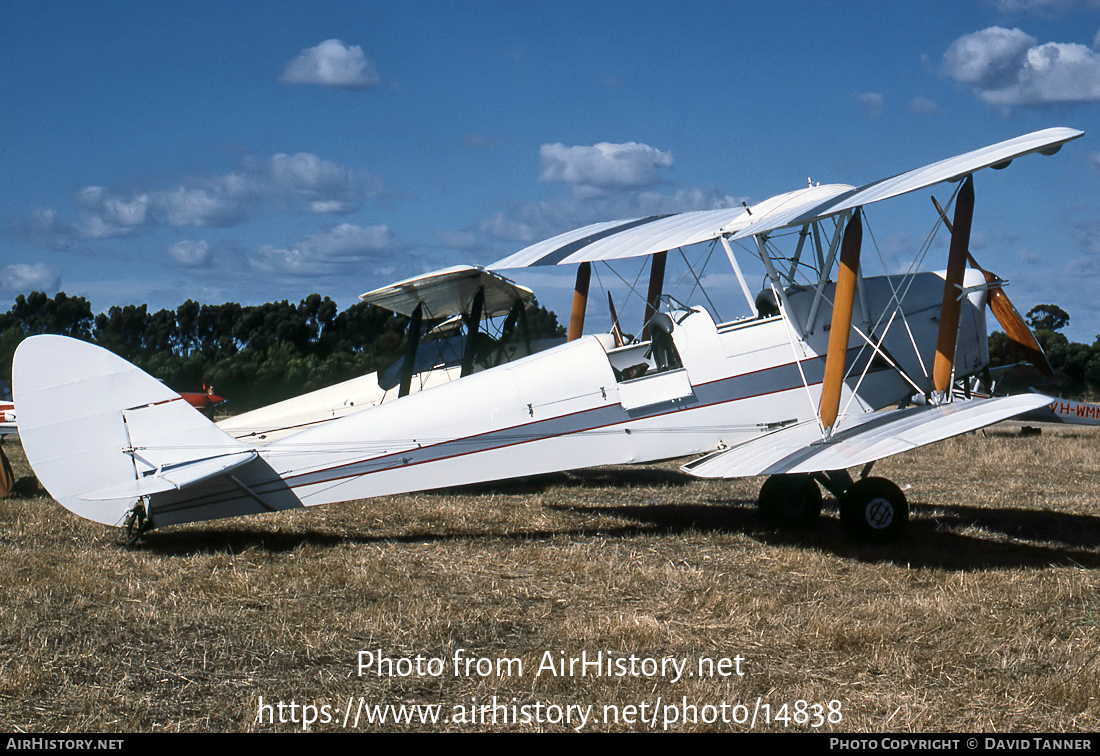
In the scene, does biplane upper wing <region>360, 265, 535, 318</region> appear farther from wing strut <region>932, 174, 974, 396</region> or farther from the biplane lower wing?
wing strut <region>932, 174, 974, 396</region>

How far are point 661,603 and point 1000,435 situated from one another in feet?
48.2

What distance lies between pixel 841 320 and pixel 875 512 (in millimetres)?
1443

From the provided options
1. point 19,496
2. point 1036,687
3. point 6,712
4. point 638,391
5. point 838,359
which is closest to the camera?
point 6,712

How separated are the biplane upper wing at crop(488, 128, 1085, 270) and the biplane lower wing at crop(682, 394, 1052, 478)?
156 centimetres

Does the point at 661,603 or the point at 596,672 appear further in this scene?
the point at 661,603

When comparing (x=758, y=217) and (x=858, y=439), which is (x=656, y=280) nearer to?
(x=758, y=217)

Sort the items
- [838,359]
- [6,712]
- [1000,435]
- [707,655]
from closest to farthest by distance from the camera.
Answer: [6,712], [707,655], [838,359], [1000,435]

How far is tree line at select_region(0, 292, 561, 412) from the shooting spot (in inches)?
1330

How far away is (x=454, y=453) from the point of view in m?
6.93

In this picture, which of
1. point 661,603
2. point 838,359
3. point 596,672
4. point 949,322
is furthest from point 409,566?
point 949,322

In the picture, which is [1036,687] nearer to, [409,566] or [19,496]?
[409,566]

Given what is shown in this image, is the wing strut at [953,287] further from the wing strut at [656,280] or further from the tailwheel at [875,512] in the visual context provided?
the wing strut at [656,280]

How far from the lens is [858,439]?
6492mm

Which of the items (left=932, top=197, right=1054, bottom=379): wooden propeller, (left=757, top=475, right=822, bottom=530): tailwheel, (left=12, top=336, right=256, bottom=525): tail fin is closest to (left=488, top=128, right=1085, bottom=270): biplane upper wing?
→ (left=932, top=197, right=1054, bottom=379): wooden propeller
